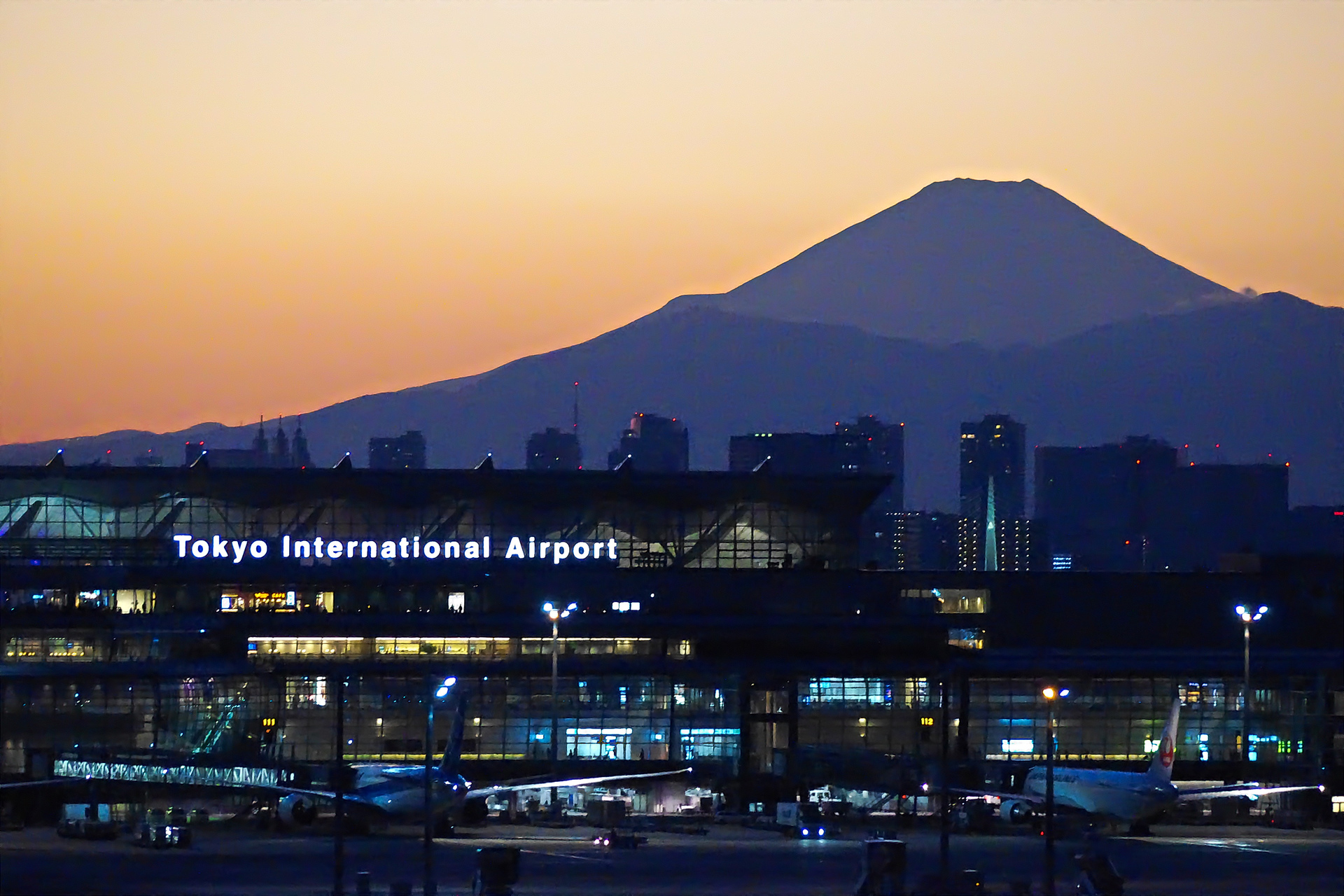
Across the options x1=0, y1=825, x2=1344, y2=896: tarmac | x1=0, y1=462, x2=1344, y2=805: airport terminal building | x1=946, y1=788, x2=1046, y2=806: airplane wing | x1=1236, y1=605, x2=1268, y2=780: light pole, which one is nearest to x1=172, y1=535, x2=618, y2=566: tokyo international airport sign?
x1=0, y1=462, x2=1344, y2=805: airport terminal building

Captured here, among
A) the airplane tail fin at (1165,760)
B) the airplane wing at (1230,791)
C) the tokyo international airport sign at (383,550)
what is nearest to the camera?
the airplane tail fin at (1165,760)

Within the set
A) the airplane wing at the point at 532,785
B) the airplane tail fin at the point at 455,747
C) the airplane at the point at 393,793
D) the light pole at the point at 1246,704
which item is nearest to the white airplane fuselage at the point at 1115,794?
the light pole at the point at 1246,704

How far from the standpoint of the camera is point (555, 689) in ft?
409

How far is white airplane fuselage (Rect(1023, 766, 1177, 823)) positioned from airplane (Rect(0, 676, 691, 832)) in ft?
97.4

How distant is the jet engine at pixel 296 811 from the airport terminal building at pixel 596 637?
358 centimetres

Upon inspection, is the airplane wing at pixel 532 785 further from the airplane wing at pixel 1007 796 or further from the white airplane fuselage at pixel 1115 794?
the white airplane fuselage at pixel 1115 794

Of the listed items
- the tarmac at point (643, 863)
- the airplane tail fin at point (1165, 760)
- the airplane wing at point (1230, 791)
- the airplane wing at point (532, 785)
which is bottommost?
the tarmac at point (643, 863)

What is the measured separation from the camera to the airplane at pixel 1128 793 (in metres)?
110

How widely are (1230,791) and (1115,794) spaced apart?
7973 millimetres

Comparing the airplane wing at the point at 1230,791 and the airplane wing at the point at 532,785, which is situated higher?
the airplane wing at the point at 532,785

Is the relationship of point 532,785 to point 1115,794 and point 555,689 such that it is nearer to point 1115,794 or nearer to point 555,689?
point 555,689

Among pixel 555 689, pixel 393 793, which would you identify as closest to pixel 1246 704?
pixel 555 689

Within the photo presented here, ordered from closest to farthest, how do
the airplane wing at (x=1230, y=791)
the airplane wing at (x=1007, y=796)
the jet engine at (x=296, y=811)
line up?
1. the jet engine at (x=296, y=811)
2. the airplane wing at (x=1230, y=791)
3. the airplane wing at (x=1007, y=796)

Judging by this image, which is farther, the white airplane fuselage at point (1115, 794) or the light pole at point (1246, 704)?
the light pole at point (1246, 704)
